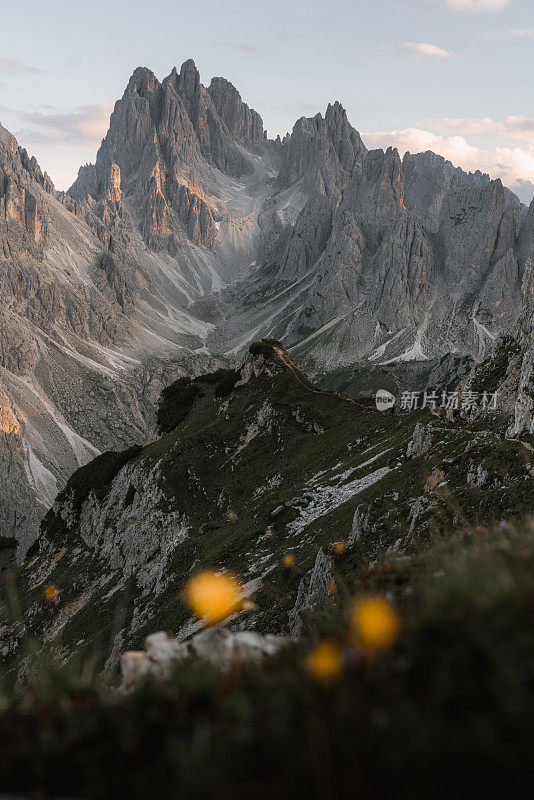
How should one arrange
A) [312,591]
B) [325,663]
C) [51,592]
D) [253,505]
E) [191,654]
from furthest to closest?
[51,592] < [253,505] < [312,591] < [191,654] < [325,663]

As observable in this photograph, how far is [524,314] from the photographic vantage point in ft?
141

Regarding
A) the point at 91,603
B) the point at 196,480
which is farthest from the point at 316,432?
the point at 91,603

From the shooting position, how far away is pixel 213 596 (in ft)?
88.8

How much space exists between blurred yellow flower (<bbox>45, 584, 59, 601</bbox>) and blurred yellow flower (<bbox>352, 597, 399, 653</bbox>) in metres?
43.7

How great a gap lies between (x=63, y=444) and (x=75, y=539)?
140 metres

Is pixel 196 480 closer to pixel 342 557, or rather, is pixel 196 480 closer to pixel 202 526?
pixel 202 526

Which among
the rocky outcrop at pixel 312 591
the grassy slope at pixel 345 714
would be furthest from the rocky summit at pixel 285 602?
the rocky outcrop at pixel 312 591

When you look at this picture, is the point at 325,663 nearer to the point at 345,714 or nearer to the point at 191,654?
the point at 345,714

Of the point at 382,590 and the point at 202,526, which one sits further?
the point at 202,526

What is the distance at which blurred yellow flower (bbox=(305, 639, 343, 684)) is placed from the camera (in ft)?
15.3

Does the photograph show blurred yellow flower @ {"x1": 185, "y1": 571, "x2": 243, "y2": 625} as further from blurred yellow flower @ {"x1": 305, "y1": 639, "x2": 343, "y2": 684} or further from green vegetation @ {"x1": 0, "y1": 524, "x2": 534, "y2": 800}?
blurred yellow flower @ {"x1": 305, "y1": 639, "x2": 343, "y2": 684}

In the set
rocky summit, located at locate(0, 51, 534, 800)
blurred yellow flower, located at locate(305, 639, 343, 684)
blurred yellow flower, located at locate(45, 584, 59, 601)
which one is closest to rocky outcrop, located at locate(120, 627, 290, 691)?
rocky summit, located at locate(0, 51, 534, 800)

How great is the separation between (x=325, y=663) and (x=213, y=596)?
23568mm

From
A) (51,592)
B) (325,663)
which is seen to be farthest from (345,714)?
(51,592)
